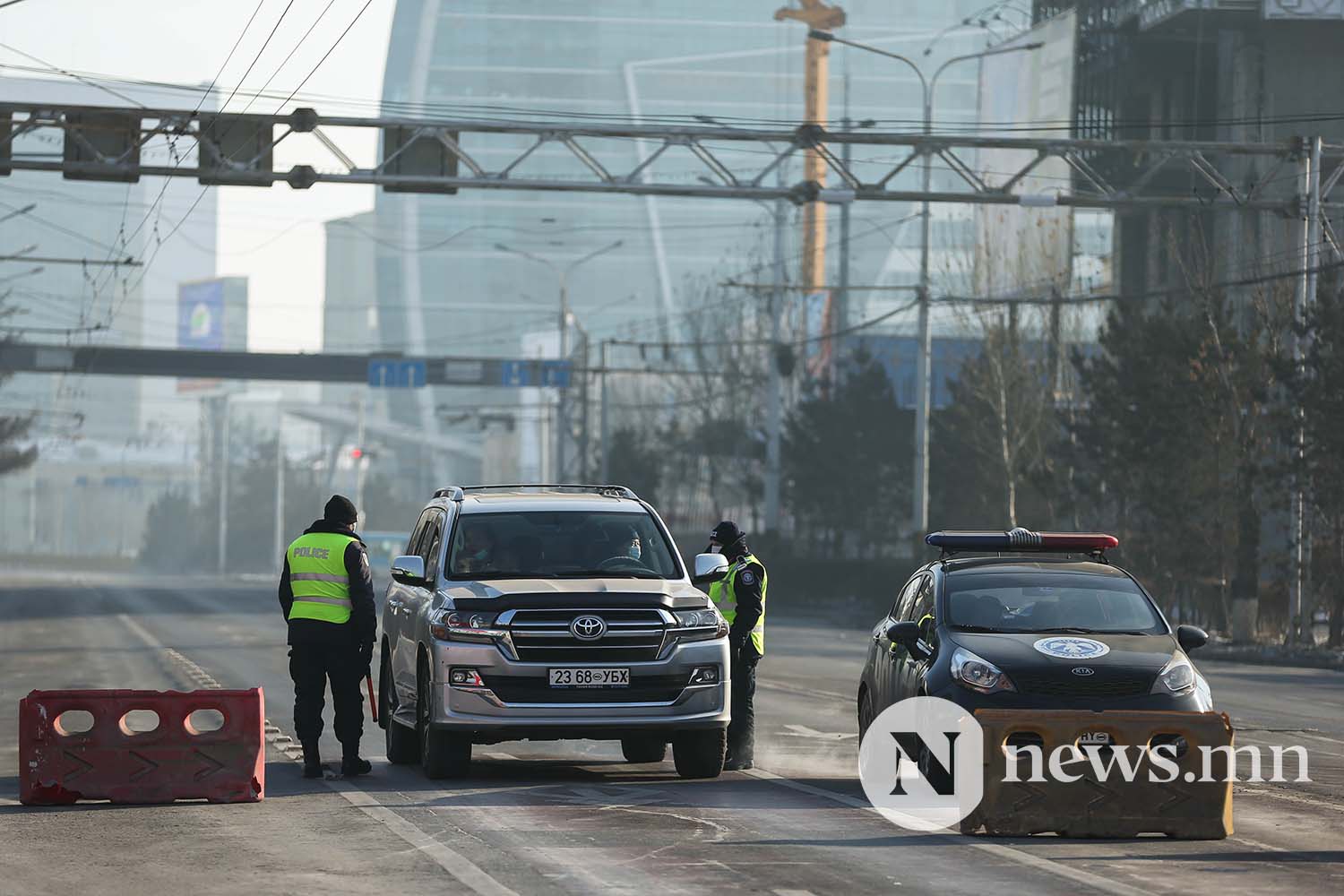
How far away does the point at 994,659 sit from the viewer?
39.9ft

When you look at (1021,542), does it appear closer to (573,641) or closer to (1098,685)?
(1098,685)

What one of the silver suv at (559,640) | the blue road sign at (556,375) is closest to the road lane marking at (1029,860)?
the silver suv at (559,640)

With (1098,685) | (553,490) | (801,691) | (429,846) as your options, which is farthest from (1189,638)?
(801,691)

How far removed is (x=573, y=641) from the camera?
13.3 metres

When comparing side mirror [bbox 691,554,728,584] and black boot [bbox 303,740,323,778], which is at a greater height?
side mirror [bbox 691,554,728,584]

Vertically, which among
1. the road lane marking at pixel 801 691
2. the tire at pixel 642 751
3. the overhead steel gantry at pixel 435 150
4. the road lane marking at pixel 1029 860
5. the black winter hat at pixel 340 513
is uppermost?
the overhead steel gantry at pixel 435 150

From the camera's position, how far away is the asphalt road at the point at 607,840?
31.2 ft

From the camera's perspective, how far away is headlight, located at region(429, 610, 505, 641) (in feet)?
43.6

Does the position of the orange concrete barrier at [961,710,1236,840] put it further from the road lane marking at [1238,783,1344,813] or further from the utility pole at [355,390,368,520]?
the utility pole at [355,390,368,520]

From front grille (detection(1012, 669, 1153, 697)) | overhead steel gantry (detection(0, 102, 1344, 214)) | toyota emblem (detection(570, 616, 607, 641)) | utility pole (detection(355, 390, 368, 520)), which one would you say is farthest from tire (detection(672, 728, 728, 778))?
utility pole (detection(355, 390, 368, 520))

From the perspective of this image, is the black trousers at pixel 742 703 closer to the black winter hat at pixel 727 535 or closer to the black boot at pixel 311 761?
the black winter hat at pixel 727 535

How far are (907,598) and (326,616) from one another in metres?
3.80

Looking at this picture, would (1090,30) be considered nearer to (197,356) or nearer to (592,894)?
(197,356)

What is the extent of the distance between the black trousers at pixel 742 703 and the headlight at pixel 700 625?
3.13ft
